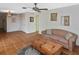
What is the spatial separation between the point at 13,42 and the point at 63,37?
2.39 feet

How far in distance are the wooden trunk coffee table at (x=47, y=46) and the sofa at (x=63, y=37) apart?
6cm

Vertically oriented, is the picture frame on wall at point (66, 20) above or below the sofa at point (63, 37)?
above

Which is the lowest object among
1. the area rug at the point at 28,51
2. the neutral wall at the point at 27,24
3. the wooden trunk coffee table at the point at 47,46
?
the area rug at the point at 28,51

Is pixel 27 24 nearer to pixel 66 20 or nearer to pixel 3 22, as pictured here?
pixel 3 22

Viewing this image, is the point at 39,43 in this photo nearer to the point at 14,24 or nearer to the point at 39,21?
the point at 39,21

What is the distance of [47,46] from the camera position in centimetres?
156

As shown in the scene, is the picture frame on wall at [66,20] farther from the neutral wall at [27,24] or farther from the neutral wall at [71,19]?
the neutral wall at [27,24]

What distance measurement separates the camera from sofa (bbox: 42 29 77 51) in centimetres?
151

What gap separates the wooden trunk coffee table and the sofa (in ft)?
0.21

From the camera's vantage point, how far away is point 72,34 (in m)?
1.52

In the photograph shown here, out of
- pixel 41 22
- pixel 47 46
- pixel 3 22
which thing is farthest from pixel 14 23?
pixel 47 46

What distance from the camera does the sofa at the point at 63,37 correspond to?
1508 mm

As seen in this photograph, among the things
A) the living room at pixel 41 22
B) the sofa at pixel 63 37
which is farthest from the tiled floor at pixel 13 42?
the sofa at pixel 63 37

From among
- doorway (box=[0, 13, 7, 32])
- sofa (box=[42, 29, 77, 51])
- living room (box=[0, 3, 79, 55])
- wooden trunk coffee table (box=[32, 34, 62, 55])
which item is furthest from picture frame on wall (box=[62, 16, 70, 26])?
doorway (box=[0, 13, 7, 32])
